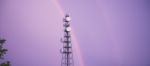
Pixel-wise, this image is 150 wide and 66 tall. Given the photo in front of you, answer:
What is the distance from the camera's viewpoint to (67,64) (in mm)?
36906

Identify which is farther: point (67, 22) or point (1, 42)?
point (67, 22)

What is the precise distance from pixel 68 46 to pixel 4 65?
1775cm

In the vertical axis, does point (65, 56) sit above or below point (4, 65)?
above

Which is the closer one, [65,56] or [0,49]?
[0,49]

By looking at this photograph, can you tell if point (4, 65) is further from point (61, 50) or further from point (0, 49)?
point (61, 50)

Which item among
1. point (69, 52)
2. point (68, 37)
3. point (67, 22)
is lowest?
point (69, 52)

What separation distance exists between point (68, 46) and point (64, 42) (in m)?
1.00

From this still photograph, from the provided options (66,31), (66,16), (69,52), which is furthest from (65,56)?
(66,16)

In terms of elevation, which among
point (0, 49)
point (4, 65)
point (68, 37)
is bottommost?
point (4, 65)

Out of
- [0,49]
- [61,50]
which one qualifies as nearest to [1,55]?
[0,49]

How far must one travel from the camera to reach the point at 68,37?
38.1 metres

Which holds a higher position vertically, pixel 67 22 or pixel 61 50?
pixel 67 22

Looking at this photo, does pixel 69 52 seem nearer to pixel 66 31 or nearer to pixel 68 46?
pixel 68 46

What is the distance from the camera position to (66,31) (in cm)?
3809
